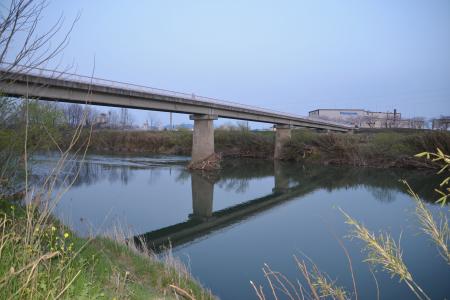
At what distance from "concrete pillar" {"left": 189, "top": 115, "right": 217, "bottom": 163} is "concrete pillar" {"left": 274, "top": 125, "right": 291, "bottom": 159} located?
1387 cm

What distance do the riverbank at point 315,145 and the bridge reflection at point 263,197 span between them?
3371 mm

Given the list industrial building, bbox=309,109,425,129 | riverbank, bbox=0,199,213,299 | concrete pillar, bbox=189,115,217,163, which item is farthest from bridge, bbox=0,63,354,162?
industrial building, bbox=309,109,425,129

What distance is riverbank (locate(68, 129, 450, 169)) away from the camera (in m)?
35.3

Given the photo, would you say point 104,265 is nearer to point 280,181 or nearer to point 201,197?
point 201,197

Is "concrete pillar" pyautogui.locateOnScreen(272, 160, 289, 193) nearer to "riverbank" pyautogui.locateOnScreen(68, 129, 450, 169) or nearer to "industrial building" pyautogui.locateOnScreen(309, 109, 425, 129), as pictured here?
"riverbank" pyautogui.locateOnScreen(68, 129, 450, 169)

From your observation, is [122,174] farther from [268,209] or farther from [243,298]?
[243,298]

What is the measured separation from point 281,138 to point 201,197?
2963 cm

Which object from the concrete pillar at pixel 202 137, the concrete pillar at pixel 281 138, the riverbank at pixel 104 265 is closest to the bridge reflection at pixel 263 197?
the riverbank at pixel 104 265

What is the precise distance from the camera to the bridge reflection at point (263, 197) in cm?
1410

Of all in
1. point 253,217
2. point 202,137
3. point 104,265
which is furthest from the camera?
point 202,137

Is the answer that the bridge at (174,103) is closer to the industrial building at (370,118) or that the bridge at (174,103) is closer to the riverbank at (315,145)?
the riverbank at (315,145)

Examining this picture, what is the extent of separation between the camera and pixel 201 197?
2205cm

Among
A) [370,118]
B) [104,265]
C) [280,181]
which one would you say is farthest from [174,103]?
[370,118]

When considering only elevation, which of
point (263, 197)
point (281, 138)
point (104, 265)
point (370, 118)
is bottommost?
point (263, 197)
